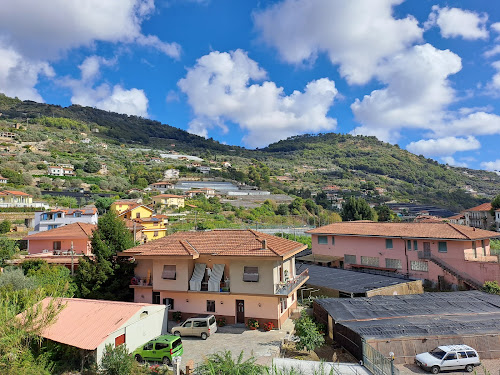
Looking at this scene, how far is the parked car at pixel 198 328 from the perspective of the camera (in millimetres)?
19344

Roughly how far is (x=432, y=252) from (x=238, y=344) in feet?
80.4

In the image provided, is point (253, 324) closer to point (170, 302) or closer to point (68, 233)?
point (170, 302)

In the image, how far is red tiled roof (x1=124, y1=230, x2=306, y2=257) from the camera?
21.4 metres

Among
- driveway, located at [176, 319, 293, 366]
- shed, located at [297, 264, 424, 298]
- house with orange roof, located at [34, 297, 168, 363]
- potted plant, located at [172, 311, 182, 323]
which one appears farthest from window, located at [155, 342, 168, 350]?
shed, located at [297, 264, 424, 298]

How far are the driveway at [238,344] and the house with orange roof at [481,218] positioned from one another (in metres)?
80.8

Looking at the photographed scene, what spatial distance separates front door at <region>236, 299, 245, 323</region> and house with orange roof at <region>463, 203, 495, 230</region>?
80.3 metres

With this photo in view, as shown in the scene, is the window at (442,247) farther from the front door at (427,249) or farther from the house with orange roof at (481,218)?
the house with orange roof at (481,218)

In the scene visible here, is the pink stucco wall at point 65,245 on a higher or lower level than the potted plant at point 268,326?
higher

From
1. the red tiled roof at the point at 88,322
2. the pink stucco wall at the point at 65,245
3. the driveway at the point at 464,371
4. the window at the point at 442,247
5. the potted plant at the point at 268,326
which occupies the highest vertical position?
the pink stucco wall at the point at 65,245

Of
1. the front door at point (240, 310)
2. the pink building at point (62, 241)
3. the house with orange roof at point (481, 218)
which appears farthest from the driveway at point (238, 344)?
the house with orange roof at point (481, 218)

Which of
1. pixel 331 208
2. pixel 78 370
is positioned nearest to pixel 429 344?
pixel 78 370

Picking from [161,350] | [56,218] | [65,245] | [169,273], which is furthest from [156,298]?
[56,218]

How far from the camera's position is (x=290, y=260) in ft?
82.0

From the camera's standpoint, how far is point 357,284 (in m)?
27.6
